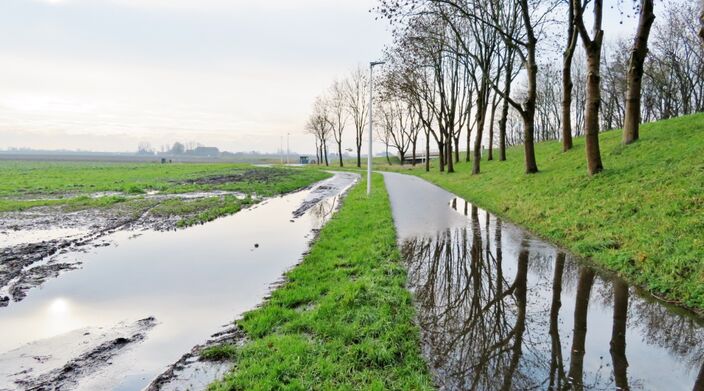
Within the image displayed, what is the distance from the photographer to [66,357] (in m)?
4.97

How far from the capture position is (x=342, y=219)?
14445 millimetres

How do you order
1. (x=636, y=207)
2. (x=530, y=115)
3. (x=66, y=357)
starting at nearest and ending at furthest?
(x=66, y=357)
(x=636, y=207)
(x=530, y=115)

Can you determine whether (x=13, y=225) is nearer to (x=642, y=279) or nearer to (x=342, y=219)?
(x=342, y=219)

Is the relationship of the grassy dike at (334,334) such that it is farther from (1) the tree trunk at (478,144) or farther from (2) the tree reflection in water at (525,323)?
(1) the tree trunk at (478,144)

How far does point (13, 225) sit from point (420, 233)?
13.4 metres

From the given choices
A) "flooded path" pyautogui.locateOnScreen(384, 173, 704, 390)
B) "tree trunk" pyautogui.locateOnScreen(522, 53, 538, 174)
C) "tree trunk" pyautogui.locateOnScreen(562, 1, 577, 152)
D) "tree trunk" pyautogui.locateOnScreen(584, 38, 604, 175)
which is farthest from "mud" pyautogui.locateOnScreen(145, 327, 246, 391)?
"tree trunk" pyautogui.locateOnScreen(562, 1, 577, 152)

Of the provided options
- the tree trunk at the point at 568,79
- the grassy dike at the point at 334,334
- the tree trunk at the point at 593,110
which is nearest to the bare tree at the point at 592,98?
the tree trunk at the point at 593,110

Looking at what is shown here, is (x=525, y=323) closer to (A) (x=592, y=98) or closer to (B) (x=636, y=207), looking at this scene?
(B) (x=636, y=207)

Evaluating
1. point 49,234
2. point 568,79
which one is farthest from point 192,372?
point 568,79

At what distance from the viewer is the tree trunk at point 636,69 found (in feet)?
47.3

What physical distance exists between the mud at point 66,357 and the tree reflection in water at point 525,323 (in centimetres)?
389

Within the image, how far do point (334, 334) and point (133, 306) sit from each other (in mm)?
3664

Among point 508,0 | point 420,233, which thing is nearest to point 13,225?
point 420,233

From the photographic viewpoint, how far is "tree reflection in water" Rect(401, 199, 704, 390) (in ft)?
13.6
